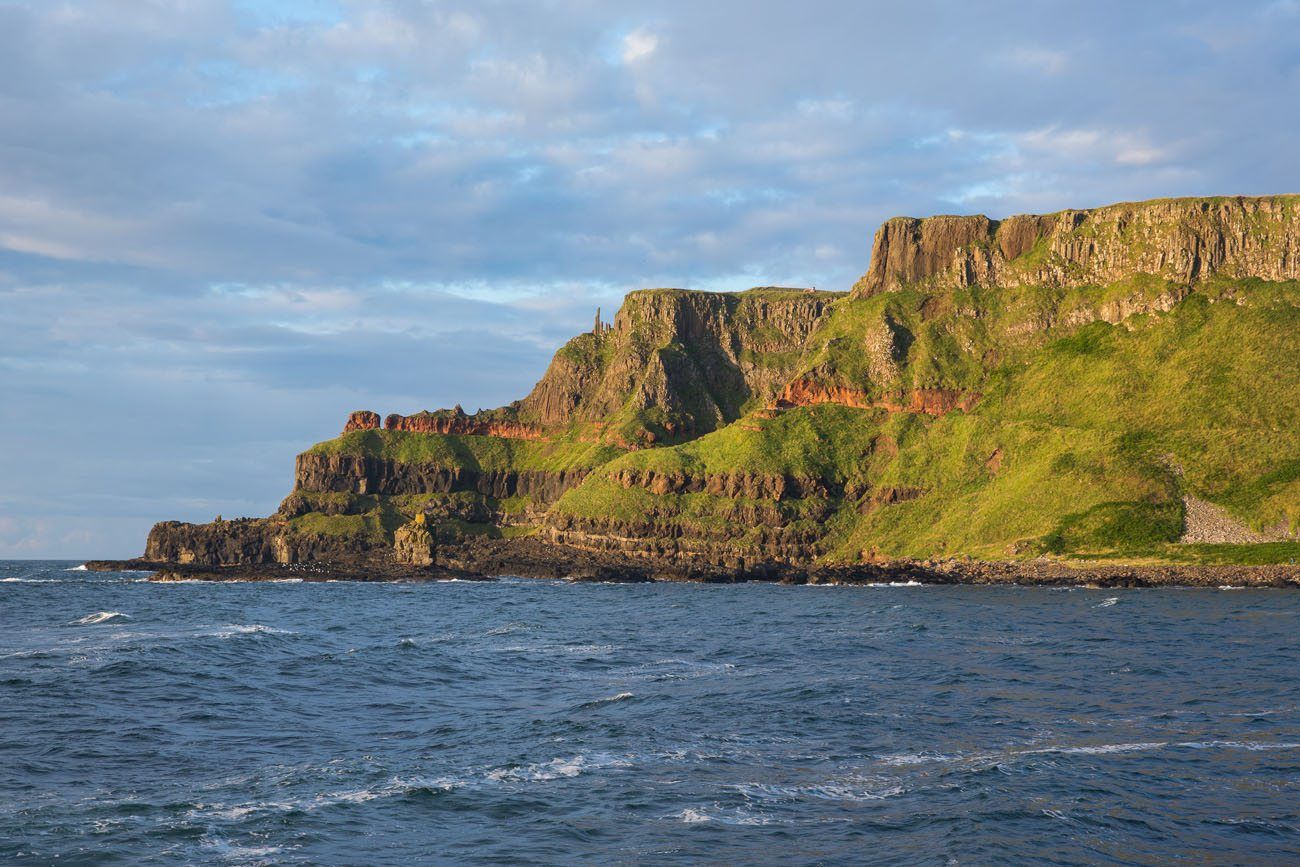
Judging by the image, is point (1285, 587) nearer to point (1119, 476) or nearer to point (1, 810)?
point (1119, 476)

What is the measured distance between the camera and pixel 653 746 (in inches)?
1519

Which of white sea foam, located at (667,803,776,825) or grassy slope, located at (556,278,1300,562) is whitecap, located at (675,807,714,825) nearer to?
white sea foam, located at (667,803,776,825)

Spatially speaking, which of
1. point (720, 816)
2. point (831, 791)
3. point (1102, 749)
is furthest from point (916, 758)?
point (720, 816)

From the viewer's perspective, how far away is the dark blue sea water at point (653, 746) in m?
27.3

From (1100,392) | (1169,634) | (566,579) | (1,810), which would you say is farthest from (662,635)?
(1100,392)

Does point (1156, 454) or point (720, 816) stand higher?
point (1156, 454)

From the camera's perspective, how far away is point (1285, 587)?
123 m

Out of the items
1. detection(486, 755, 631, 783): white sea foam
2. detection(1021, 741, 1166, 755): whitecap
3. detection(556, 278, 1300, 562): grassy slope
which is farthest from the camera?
detection(556, 278, 1300, 562): grassy slope

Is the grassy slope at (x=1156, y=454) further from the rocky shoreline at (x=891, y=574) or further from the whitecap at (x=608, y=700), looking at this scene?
the whitecap at (x=608, y=700)

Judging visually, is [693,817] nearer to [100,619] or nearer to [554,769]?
[554,769]

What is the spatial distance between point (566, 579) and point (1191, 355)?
374ft

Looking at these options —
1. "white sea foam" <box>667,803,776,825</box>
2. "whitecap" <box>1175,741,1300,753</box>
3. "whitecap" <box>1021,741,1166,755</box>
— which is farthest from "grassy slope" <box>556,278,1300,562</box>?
"white sea foam" <box>667,803,776,825</box>

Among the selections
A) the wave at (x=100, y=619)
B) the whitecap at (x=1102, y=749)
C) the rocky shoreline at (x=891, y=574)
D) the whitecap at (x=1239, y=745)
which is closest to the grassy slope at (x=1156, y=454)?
the rocky shoreline at (x=891, y=574)

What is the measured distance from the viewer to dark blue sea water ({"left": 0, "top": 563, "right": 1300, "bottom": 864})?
89.6 feet
